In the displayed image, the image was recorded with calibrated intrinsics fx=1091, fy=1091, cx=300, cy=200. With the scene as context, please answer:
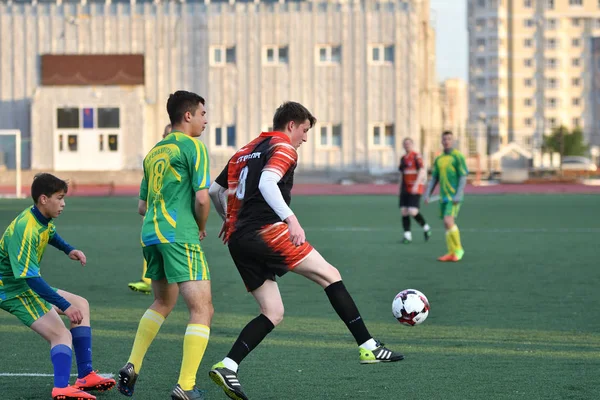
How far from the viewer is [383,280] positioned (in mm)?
13938

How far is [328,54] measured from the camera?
54.8m

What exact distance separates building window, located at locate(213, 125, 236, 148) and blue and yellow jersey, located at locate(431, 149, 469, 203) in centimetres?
3826

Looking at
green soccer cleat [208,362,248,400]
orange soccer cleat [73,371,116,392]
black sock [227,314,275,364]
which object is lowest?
orange soccer cleat [73,371,116,392]

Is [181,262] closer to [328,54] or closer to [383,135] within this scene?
[383,135]

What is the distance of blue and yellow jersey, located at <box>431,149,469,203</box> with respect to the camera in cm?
1645

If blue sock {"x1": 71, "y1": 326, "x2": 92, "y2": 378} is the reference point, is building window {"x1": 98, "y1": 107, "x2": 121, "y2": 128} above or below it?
above

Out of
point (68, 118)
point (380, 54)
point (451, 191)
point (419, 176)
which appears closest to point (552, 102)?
point (380, 54)

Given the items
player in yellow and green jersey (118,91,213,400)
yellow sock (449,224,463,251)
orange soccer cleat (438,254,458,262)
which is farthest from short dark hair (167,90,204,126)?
orange soccer cleat (438,254,458,262)

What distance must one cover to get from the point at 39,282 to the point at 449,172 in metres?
10.8

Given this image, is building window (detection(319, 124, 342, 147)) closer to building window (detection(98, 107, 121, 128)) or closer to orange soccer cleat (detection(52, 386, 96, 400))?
building window (detection(98, 107, 121, 128))

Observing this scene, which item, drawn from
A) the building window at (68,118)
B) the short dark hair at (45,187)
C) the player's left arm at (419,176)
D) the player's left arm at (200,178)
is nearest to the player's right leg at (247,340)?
the player's left arm at (200,178)

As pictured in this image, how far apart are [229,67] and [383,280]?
137ft

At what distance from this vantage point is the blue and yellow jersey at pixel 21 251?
645 cm

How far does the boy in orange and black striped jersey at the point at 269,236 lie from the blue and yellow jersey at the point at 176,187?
0.41m
